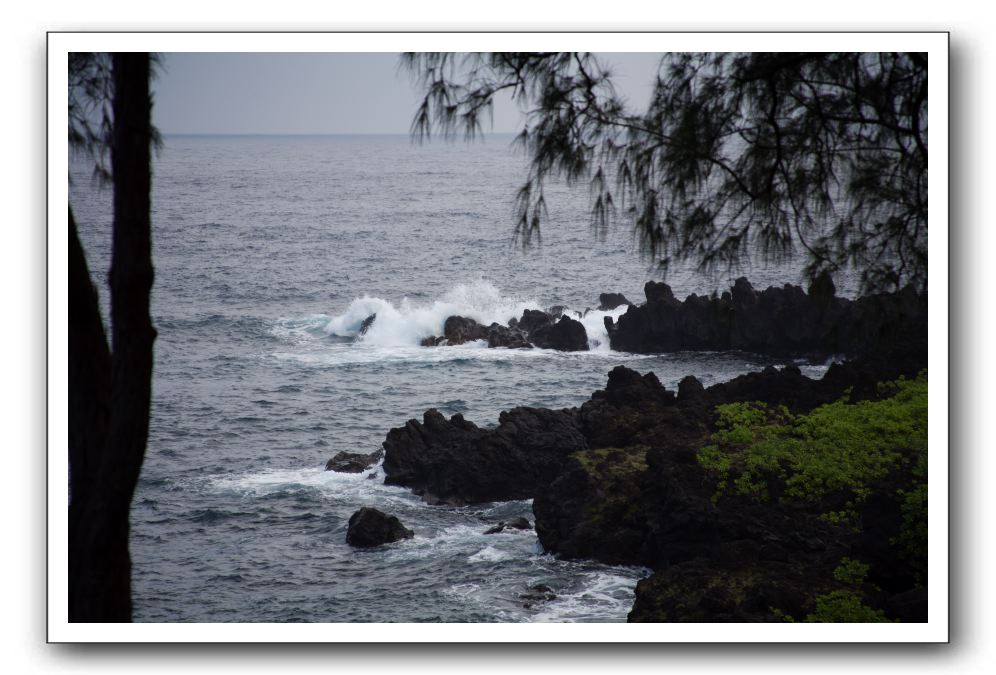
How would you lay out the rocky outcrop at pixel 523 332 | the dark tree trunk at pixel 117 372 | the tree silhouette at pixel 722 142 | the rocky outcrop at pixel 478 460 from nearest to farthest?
the dark tree trunk at pixel 117 372 → the tree silhouette at pixel 722 142 → the rocky outcrop at pixel 478 460 → the rocky outcrop at pixel 523 332

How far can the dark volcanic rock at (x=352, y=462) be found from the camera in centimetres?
1080

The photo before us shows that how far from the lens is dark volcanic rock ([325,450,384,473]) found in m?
Answer: 10.8

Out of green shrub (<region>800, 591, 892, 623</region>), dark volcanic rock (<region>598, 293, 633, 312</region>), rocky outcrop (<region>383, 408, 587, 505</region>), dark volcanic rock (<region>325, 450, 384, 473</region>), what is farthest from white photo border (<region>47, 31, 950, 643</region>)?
dark volcanic rock (<region>598, 293, 633, 312</region>)

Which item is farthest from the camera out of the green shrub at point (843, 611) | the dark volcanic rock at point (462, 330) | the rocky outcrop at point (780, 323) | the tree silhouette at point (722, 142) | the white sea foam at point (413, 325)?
the dark volcanic rock at point (462, 330)

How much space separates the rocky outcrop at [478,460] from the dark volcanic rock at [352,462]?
0.24m

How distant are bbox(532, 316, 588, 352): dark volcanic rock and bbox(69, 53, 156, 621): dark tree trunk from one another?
1267 cm

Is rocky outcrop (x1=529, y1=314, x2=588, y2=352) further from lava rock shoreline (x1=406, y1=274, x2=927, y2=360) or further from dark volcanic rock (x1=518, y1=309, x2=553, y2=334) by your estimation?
dark volcanic rock (x1=518, y1=309, x2=553, y2=334)

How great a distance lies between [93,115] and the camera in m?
4.96

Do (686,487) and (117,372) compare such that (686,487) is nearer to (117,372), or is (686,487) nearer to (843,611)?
(843,611)

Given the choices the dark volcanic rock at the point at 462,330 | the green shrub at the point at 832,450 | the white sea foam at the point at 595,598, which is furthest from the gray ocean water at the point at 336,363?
the green shrub at the point at 832,450

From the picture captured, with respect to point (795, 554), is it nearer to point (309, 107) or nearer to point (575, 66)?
point (575, 66)

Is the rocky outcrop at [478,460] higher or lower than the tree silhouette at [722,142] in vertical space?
lower

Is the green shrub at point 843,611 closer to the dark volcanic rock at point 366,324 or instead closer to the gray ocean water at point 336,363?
the gray ocean water at point 336,363

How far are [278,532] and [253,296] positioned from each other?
521 centimetres
